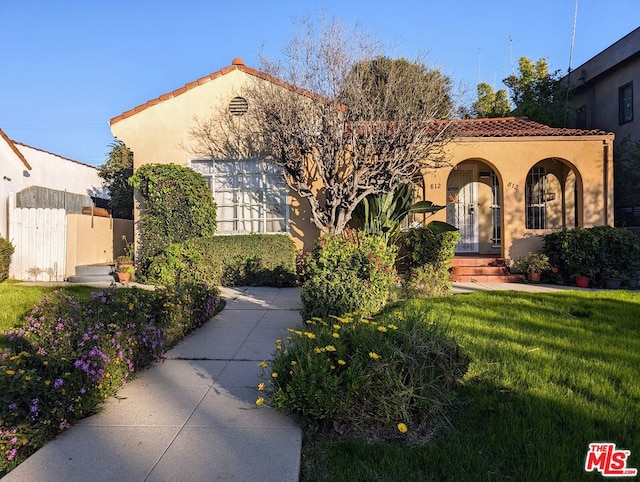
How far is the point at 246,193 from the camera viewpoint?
12.4 meters

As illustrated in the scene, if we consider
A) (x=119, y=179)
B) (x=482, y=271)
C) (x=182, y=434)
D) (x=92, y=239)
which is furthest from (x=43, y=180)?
(x=182, y=434)

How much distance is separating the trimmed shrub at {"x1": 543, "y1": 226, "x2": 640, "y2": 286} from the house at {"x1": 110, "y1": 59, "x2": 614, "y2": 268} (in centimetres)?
131

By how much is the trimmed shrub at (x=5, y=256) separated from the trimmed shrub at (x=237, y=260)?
432 cm

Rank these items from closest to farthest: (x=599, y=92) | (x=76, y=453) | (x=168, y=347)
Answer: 1. (x=76, y=453)
2. (x=168, y=347)
3. (x=599, y=92)

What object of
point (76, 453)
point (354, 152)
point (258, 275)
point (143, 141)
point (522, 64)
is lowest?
point (76, 453)

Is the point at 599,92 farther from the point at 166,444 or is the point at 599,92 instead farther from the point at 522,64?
the point at 166,444

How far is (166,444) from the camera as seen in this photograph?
3254 millimetres

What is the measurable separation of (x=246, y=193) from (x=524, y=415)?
9940 mm

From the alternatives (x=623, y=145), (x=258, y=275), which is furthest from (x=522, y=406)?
(x=623, y=145)

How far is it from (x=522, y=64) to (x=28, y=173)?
1940 cm

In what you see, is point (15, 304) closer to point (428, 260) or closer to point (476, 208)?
point (428, 260)

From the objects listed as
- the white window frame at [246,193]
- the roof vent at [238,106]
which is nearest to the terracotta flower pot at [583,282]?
the white window frame at [246,193]

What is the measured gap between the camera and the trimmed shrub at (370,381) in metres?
3.45

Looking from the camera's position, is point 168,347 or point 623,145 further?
point 623,145
